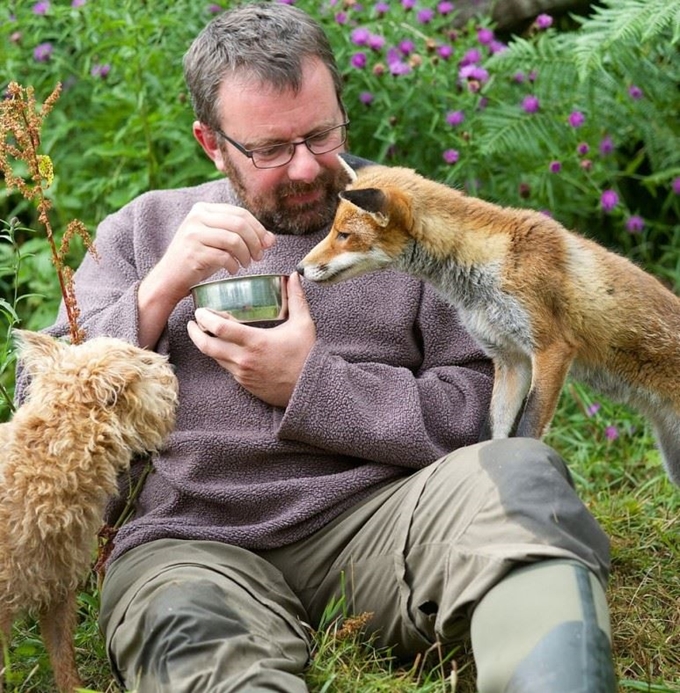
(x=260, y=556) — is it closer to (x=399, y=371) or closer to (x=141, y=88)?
(x=399, y=371)

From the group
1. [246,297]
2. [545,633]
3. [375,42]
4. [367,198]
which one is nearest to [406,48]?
[375,42]

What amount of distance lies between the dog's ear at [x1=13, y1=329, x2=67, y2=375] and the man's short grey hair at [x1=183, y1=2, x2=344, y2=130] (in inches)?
48.3

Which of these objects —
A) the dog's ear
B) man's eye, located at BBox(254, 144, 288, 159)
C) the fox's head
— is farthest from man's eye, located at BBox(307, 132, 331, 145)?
the dog's ear

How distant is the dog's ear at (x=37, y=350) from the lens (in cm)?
350

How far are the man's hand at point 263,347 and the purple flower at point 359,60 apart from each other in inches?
80.3

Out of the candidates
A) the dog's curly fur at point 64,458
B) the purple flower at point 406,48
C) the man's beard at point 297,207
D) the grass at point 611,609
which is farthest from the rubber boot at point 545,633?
the purple flower at point 406,48

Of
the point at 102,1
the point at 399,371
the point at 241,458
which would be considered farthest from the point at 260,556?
the point at 102,1

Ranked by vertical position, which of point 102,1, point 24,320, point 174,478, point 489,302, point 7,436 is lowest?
point 24,320

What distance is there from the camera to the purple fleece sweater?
12.0 feet

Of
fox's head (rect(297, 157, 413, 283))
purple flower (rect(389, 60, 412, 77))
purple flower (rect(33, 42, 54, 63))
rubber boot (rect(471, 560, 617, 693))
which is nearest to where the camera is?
rubber boot (rect(471, 560, 617, 693))

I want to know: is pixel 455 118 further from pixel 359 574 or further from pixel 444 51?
pixel 359 574

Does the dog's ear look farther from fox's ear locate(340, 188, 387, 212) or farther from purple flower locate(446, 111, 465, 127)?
purple flower locate(446, 111, 465, 127)

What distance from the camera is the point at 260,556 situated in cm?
372

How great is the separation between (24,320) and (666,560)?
3.95m
